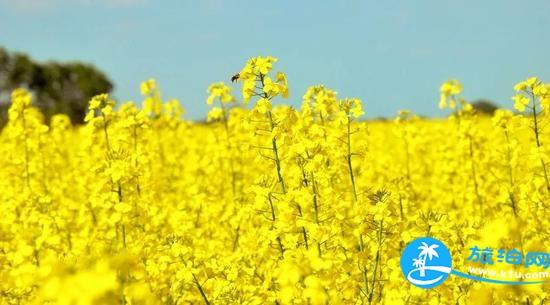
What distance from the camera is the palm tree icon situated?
4.39 metres

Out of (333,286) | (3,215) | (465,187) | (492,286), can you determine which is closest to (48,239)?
(3,215)

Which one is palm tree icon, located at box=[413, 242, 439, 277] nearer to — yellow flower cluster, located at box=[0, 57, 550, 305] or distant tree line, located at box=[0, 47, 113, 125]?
yellow flower cluster, located at box=[0, 57, 550, 305]

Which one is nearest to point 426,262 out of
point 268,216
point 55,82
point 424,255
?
point 424,255

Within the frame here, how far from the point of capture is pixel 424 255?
446cm

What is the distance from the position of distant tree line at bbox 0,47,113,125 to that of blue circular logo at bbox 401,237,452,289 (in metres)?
44.8

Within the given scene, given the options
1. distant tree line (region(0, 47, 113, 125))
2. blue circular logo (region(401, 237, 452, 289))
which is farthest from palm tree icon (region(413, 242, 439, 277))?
distant tree line (region(0, 47, 113, 125))

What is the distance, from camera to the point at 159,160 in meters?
10.5

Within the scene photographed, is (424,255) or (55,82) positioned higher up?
(55,82)

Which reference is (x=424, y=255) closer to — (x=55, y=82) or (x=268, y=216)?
(x=268, y=216)

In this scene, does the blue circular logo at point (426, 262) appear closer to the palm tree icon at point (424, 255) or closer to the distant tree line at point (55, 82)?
the palm tree icon at point (424, 255)

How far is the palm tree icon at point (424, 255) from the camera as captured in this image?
4.39 metres

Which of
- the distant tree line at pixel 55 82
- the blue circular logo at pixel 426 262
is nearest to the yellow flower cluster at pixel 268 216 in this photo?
the blue circular logo at pixel 426 262

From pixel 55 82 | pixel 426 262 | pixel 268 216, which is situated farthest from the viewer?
pixel 55 82

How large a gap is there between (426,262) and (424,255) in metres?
0.07
